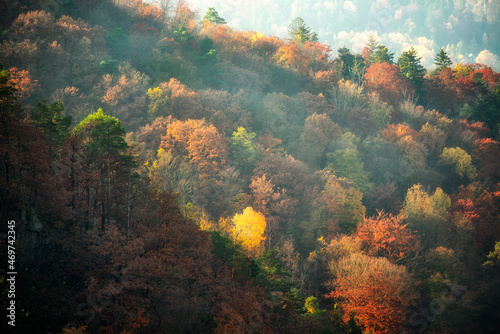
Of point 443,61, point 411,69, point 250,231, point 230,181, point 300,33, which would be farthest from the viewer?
point 300,33

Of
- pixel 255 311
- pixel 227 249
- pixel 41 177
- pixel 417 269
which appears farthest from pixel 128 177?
pixel 417 269

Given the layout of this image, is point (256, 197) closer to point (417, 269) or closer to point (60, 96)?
point (417, 269)

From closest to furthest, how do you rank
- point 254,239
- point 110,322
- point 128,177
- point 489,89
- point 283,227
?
point 110,322, point 128,177, point 254,239, point 283,227, point 489,89

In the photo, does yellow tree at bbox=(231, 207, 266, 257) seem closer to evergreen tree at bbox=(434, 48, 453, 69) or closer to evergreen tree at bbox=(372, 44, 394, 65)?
evergreen tree at bbox=(372, 44, 394, 65)

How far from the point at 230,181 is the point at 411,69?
56073mm

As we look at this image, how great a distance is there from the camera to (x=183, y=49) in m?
63.3

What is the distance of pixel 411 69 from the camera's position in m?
78.1

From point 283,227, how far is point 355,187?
14.6 meters

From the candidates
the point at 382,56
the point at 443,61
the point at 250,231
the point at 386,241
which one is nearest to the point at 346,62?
the point at 382,56

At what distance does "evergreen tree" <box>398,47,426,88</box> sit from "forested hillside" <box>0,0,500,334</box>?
61cm

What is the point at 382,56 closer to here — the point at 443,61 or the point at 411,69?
the point at 411,69

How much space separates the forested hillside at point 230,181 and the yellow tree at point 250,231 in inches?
8.2

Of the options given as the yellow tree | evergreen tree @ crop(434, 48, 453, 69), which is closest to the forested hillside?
the yellow tree

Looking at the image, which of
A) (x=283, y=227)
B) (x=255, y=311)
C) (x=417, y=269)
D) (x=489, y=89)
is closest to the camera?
(x=255, y=311)
